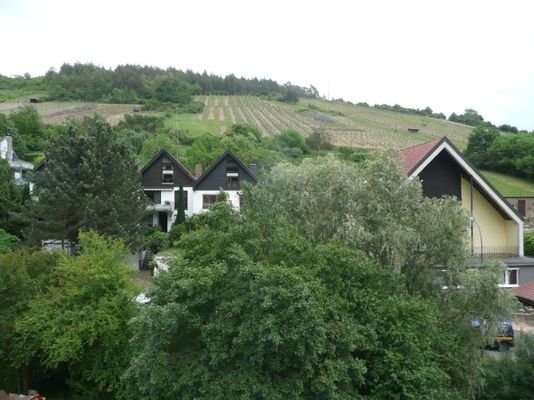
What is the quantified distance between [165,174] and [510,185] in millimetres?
50536

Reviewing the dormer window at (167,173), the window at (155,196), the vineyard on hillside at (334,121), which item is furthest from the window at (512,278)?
the vineyard on hillside at (334,121)

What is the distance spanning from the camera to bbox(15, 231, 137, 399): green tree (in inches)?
612

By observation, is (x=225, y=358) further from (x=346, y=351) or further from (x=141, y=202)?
(x=141, y=202)

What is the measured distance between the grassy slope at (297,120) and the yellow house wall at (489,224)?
64.6 meters

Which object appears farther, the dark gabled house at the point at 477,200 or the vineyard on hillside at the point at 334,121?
the vineyard on hillside at the point at 334,121

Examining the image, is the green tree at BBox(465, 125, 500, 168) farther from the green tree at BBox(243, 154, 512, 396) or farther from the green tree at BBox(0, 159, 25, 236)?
the green tree at BBox(243, 154, 512, 396)

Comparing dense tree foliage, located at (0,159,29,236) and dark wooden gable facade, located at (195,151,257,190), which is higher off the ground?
dark wooden gable facade, located at (195,151,257,190)

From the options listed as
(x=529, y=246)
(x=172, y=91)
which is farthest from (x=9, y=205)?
(x=172, y=91)

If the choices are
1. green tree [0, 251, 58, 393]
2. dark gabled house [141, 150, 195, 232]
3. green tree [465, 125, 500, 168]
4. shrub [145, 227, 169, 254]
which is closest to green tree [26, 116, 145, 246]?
shrub [145, 227, 169, 254]

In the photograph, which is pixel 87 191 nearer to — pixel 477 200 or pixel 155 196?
pixel 155 196

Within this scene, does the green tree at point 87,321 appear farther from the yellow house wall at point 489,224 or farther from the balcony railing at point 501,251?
the balcony railing at point 501,251

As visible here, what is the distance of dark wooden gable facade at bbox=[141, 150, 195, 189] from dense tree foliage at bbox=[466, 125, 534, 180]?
5232 centimetres

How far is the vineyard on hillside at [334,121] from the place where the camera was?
Result: 322ft

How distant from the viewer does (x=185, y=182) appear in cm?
4441
